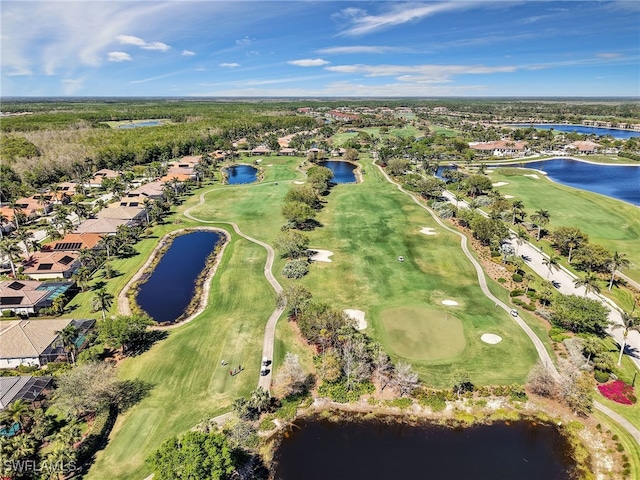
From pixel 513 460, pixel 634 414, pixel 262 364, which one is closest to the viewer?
pixel 513 460

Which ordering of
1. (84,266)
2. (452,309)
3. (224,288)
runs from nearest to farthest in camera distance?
(452,309) → (224,288) → (84,266)

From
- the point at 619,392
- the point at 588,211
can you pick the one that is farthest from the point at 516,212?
the point at 619,392

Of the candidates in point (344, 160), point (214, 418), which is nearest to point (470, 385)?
point (214, 418)

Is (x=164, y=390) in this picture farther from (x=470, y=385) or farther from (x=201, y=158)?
(x=201, y=158)

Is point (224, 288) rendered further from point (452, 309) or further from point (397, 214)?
point (397, 214)

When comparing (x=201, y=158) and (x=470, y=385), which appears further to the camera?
(x=201, y=158)

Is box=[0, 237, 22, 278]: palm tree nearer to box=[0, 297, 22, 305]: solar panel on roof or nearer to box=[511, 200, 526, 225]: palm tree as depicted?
box=[0, 297, 22, 305]: solar panel on roof
